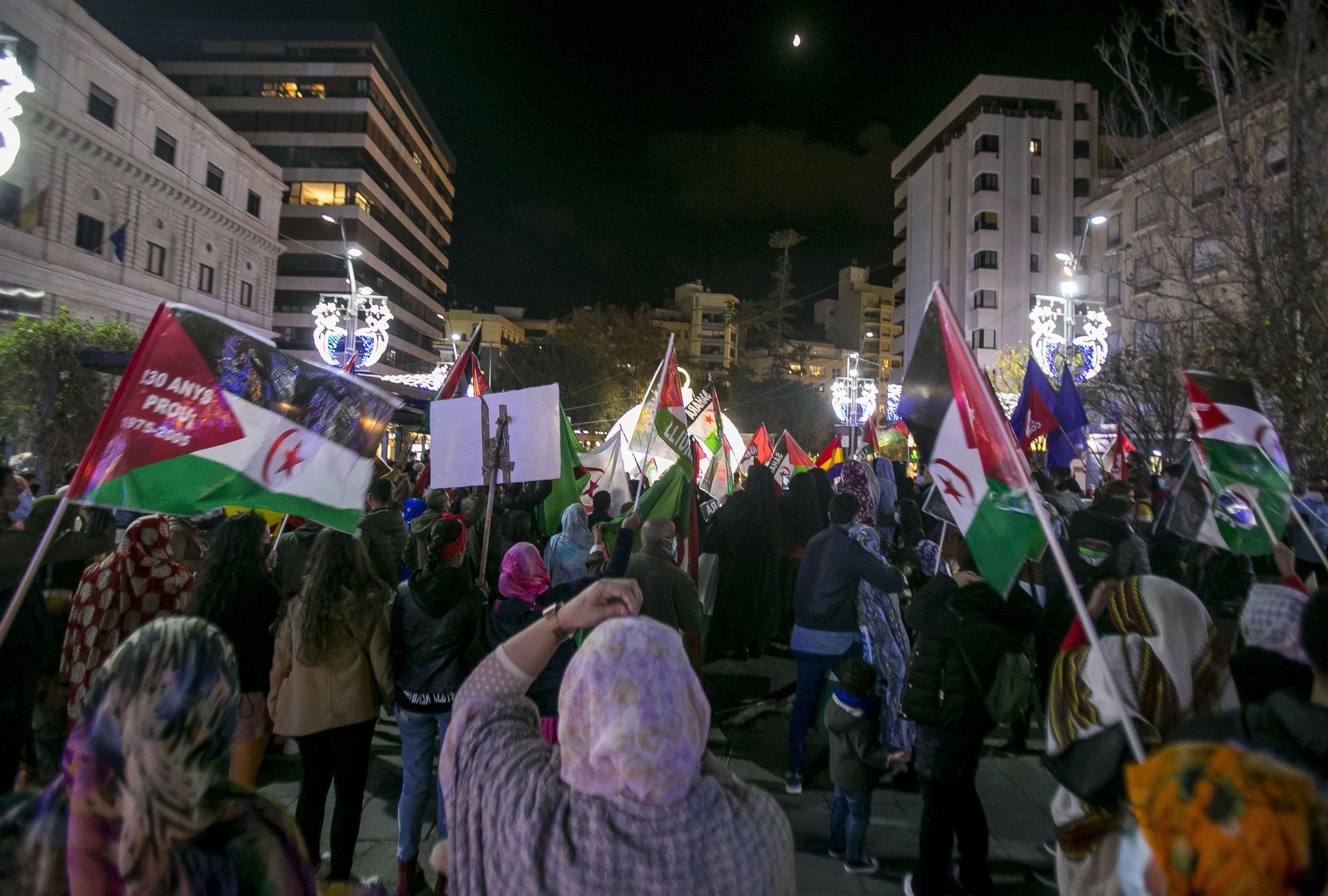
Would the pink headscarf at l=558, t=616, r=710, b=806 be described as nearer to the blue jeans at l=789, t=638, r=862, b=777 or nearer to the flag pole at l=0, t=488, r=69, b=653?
the flag pole at l=0, t=488, r=69, b=653

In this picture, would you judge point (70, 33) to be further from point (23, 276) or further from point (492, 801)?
point (492, 801)

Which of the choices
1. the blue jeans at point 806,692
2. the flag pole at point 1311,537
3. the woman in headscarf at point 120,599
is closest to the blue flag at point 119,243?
the woman in headscarf at point 120,599

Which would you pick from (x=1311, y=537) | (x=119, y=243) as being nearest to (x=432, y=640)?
(x=1311, y=537)

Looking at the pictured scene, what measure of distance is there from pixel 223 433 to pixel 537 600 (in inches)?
71.5

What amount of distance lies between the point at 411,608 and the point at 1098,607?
3166 millimetres

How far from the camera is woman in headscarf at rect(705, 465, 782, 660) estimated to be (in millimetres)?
8422

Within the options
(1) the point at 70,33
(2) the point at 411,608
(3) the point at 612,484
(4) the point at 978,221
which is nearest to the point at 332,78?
(1) the point at 70,33

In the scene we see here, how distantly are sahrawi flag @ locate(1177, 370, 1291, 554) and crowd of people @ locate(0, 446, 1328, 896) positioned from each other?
27cm

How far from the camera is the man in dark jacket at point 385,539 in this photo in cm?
592

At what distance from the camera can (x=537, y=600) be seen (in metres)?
4.17

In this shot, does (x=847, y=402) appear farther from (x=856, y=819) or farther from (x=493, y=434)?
(x=856, y=819)

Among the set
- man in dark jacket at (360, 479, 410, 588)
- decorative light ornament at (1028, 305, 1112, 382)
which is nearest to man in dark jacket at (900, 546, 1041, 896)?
man in dark jacket at (360, 479, 410, 588)

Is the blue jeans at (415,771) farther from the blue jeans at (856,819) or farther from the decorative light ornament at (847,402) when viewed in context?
the decorative light ornament at (847,402)

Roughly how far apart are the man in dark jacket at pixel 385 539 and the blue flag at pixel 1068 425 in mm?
8013
